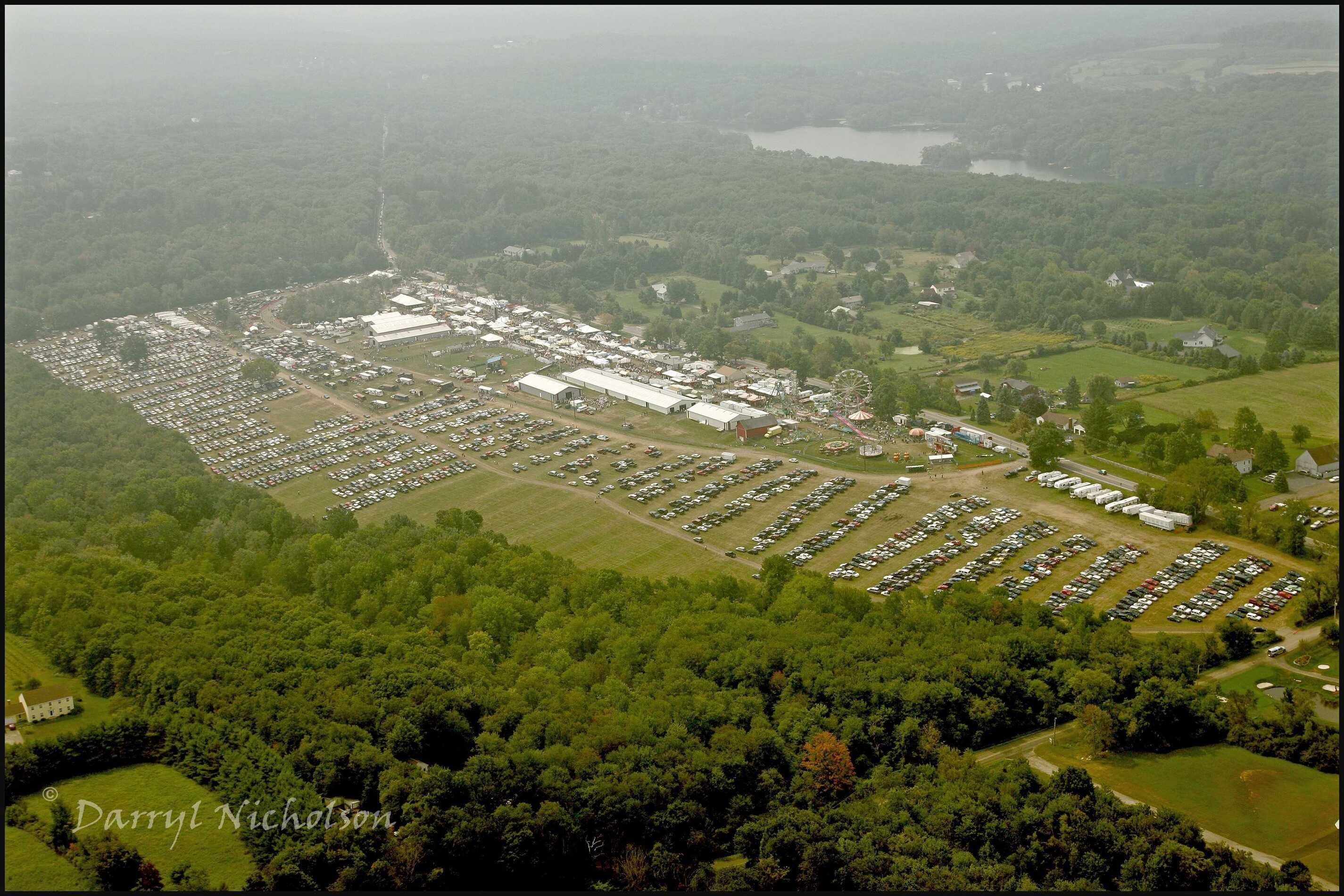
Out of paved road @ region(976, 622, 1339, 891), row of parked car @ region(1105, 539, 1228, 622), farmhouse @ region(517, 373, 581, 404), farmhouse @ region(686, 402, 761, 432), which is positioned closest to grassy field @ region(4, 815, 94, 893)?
paved road @ region(976, 622, 1339, 891)

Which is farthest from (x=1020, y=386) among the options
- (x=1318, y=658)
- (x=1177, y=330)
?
(x=1318, y=658)

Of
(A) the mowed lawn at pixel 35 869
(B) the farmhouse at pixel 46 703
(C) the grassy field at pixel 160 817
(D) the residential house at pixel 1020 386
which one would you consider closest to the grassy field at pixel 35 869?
(A) the mowed lawn at pixel 35 869

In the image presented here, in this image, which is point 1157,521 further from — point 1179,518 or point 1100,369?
point 1100,369

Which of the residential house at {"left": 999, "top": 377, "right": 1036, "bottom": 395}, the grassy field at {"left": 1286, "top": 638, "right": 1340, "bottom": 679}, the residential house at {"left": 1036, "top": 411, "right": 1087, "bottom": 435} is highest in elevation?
the residential house at {"left": 999, "top": 377, "right": 1036, "bottom": 395}

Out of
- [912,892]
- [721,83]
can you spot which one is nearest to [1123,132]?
[721,83]

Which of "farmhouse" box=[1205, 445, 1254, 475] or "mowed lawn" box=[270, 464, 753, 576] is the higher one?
"farmhouse" box=[1205, 445, 1254, 475]

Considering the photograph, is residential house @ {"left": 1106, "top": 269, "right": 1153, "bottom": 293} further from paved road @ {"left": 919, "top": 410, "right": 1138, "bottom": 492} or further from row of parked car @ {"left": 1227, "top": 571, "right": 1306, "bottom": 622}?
row of parked car @ {"left": 1227, "top": 571, "right": 1306, "bottom": 622}
